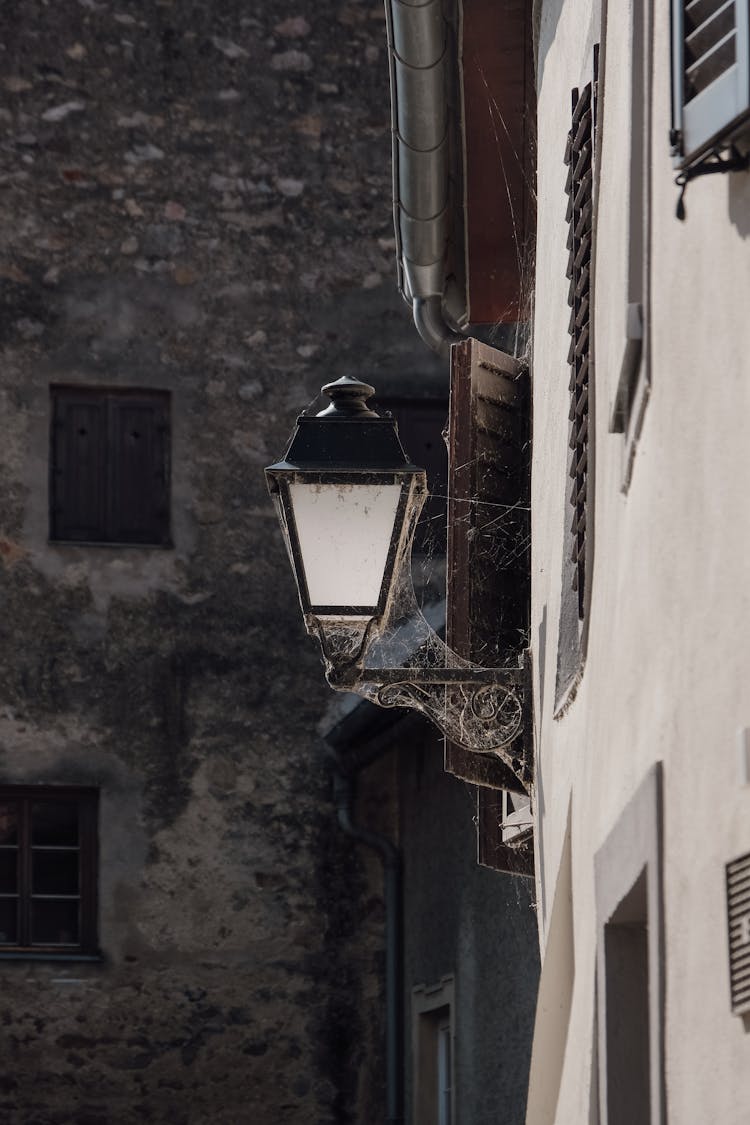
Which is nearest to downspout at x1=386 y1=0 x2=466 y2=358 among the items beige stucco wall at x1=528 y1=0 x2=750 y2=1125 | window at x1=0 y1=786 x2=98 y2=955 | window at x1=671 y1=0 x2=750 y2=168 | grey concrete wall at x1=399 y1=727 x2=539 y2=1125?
grey concrete wall at x1=399 y1=727 x2=539 y2=1125

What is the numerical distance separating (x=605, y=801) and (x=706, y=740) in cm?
110

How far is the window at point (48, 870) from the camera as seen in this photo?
1183 centimetres

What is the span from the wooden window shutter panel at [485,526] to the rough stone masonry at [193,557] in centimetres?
596

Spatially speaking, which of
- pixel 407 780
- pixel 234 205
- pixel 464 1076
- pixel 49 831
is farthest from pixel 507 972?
pixel 234 205

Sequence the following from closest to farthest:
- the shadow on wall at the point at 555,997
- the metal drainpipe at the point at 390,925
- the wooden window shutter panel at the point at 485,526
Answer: the shadow on wall at the point at 555,997, the wooden window shutter panel at the point at 485,526, the metal drainpipe at the point at 390,925

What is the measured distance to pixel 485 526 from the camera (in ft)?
20.2

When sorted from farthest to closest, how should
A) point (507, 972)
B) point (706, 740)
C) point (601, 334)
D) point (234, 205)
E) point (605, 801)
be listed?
point (234, 205) → point (507, 972) → point (601, 334) → point (605, 801) → point (706, 740)

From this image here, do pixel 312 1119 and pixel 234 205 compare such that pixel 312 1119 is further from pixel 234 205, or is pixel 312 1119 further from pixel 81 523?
pixel 234 205

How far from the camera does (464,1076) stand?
9359 mm

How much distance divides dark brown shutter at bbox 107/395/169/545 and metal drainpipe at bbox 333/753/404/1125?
1770mm

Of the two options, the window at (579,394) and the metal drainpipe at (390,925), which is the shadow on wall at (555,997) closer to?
the window at (579,394)

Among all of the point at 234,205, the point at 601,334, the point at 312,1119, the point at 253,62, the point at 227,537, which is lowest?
the point at 312,1119

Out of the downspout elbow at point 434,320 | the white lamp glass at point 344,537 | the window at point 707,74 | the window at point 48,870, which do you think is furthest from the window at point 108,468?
the window at point 707,74

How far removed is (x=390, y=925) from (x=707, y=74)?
9553 millimetres
